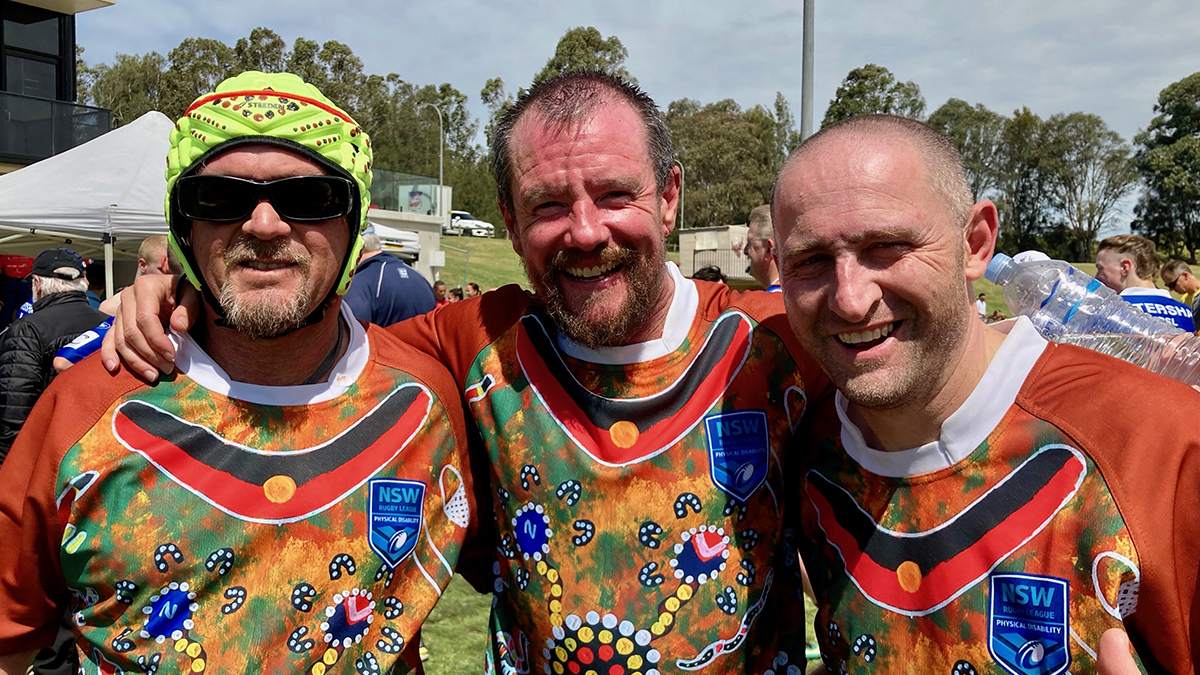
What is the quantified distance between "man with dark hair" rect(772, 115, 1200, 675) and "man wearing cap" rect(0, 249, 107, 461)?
4.62 metres

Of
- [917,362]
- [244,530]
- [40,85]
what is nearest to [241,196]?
[244,530]

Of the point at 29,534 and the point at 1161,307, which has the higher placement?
the point at 1161,307

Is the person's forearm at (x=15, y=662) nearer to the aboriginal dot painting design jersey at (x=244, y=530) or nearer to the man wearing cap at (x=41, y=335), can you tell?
the aboriginal dot painting design jersey at (x=244, y=530)

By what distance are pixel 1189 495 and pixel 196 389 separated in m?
2.12

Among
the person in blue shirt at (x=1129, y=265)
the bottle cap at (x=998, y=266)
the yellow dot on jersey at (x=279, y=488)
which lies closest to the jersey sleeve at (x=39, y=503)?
the yellow dot on jersey at (x=279, y=488)

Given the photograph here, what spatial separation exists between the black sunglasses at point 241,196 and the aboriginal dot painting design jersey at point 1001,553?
55.3 inches

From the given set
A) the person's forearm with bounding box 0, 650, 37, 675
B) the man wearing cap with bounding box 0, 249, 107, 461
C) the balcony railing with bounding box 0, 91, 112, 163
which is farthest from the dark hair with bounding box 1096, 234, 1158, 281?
the balcony railing with bounding box 0, 91, 112, 163

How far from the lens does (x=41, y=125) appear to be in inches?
655

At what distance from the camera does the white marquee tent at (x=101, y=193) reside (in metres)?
8.28

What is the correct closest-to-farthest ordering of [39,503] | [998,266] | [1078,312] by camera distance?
1. [39,503]
2. [998,266]
3. [1078,312]

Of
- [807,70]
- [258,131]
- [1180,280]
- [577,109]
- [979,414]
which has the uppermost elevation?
[807,70]

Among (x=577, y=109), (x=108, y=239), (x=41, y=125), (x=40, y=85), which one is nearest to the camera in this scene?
(x=577, y=109)

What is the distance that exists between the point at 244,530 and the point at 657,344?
3.59 feet

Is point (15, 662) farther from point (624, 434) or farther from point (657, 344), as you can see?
point (657, 344)
